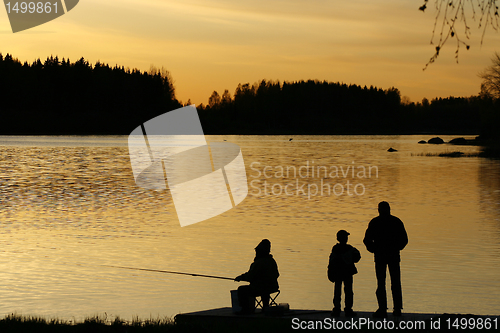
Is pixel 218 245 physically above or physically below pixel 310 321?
below

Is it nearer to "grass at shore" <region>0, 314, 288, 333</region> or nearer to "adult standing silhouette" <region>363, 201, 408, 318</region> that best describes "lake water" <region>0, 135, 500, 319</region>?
"grass at shore" <region>0, 314, 288, 333</region>

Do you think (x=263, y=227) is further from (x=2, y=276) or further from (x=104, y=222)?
(x=2, y=276)

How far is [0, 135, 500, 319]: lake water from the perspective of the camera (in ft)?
50.0

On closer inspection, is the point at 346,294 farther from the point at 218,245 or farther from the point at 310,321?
the point at 218,245

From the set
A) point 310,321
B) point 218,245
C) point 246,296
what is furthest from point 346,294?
point 218,245

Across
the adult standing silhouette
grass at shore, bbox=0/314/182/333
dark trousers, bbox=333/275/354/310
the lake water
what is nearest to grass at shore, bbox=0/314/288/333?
grass at shore, bbox=0/314/182/333

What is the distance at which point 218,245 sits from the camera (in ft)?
74.3

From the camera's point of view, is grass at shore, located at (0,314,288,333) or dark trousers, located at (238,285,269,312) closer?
grass at shore, located at (0,314,288,333)

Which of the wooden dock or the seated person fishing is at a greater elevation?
the seated person fishing

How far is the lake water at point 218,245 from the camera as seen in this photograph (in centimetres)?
1523

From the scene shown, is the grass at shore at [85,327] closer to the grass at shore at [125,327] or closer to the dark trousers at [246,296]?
the grass at shore at [125,327]

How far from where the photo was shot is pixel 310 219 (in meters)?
29.2

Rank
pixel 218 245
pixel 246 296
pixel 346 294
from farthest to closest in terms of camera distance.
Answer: pixel 218 245, pixel 346 294, pixel 246 296

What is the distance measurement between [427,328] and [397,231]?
1.79 metres
